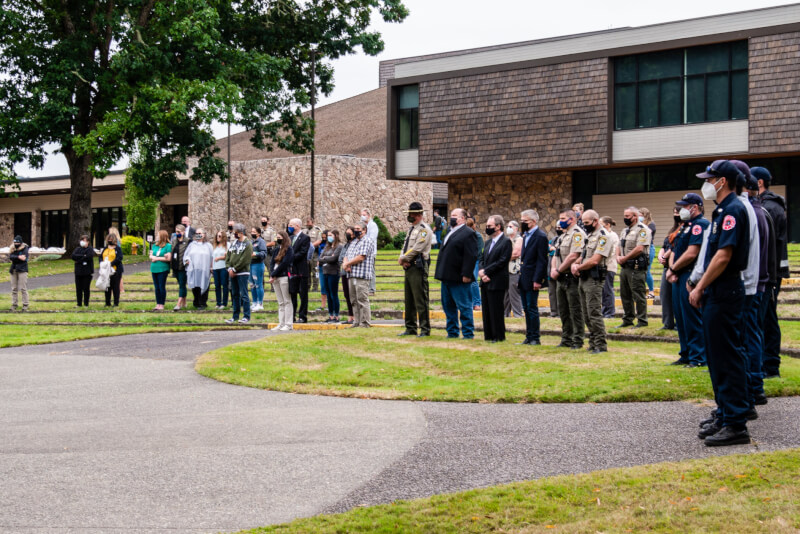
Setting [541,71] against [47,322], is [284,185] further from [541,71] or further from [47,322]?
[47,322]

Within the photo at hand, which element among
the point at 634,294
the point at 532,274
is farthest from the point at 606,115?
the point at 532,274

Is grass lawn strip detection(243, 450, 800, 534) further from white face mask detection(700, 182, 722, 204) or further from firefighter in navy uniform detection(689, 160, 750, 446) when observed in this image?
white face mask detection(700, 182, 722, 204)

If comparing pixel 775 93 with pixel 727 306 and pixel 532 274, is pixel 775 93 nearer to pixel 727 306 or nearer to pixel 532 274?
pixel 532 274

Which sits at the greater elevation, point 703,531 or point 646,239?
point 646,239

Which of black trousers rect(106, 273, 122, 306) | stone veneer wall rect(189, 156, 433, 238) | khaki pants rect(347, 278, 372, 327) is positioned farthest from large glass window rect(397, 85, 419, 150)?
khaki pants rect(347, 278, 372, 327)

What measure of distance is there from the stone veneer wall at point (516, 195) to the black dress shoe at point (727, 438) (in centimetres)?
3134

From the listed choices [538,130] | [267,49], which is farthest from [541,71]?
[267,49]

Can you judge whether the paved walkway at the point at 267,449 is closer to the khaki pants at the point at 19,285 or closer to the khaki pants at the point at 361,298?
the khaki pants at the point at 361,298

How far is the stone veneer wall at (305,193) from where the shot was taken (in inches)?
1957

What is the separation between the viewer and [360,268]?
1580 cm

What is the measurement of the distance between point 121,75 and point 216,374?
25844mm

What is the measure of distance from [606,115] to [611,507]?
31.7 m

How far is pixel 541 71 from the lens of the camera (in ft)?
120

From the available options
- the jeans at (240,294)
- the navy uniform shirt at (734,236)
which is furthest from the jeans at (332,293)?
the navy uniform shirt at (734,236)
